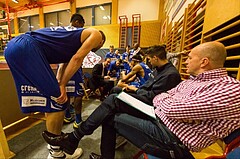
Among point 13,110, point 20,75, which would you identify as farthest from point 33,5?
point 20,75

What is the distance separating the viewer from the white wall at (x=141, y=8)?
23.5ft

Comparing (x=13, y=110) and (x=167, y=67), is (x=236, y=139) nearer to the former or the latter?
(x=167, y=67)

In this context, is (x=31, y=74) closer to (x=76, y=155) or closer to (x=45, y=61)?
(x=45, y=61)

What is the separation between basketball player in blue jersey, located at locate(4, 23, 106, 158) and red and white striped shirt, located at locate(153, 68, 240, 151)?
2.46 ft

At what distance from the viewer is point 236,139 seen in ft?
2.12

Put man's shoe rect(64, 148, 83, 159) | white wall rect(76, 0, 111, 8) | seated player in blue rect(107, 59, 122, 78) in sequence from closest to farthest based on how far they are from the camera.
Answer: man's shoe rect(64, 148, 83, 159) → seated player in blue rect(107, 59, 122, 78) → white wall rect(76, 0, 111, 8)

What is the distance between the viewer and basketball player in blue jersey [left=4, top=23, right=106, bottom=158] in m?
0.99

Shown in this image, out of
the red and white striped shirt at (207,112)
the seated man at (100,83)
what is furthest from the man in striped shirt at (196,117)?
the seated man at (100,83)

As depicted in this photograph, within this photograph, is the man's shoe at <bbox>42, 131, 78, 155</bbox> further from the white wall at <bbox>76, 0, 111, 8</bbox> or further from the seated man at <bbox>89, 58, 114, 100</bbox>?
the white wall at <bbox>76, 0, 111, 8</bbox>

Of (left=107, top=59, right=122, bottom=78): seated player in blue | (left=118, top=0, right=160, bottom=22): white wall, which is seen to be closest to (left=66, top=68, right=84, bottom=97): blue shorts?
(left=107, top=59, right=122, bottom=78): seated player in blue

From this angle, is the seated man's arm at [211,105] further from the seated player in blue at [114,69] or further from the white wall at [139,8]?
the white wall at [139,8]

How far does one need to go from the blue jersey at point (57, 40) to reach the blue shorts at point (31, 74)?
0.05 meters

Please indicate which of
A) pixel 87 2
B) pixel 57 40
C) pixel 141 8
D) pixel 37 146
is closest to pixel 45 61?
pixel 57 40

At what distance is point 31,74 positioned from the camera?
3.31 ft
